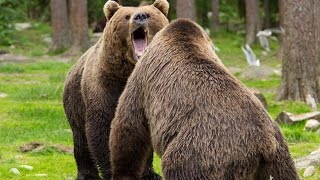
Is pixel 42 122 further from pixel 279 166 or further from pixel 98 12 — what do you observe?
pixel 98 12

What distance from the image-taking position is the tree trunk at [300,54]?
1234cm

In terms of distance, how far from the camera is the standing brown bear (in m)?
3.83

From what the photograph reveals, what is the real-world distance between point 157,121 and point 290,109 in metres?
7.62

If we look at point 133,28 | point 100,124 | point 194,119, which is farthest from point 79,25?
point 194,119

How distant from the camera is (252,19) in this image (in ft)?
90.2

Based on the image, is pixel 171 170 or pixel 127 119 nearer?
pixel 171 170

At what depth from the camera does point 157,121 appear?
4.30 meters

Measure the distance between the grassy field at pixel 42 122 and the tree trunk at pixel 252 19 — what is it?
626cm

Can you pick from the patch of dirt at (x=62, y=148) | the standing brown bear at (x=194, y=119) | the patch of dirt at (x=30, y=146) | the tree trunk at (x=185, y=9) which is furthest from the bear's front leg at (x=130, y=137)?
the tree trunk at (x=185, y=9)

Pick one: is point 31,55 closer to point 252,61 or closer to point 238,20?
point 252,61

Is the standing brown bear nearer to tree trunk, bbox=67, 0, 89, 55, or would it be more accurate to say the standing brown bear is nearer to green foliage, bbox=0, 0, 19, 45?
tree trunk, bbox=67, 0, 89, 55

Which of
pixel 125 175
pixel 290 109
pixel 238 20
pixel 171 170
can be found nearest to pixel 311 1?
pixel 290 109

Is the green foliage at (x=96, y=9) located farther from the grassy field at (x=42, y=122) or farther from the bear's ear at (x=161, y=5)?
the bear's ear at (x=161, y=5)

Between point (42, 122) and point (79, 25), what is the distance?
1245 cm
